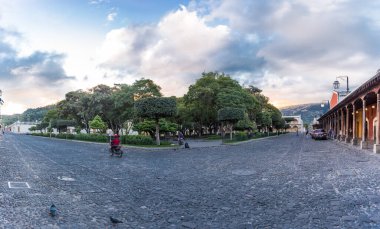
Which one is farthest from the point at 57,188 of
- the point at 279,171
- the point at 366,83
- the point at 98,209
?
the point at 366,83

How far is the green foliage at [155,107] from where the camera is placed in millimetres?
29172

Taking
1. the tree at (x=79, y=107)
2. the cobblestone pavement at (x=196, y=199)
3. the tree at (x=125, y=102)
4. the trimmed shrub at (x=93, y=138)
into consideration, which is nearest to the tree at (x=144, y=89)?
the tree at (x=125, y=102)

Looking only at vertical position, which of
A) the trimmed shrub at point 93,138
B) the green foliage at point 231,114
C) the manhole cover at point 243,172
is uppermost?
the green foliage at point 231,114

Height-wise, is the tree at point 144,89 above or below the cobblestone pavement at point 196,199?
above

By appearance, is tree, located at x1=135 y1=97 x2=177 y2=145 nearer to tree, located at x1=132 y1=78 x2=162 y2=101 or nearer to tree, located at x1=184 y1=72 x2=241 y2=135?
tree, located at x1=132 y1=78 x2=162 y2=101

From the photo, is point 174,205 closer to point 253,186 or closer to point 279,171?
point 253,186

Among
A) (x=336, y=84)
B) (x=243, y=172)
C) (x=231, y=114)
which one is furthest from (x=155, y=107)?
(x=336, y=84)

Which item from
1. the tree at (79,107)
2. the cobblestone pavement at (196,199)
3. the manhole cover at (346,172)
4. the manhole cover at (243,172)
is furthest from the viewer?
the tree at (79,107)

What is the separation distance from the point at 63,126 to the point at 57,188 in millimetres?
Result: 61323

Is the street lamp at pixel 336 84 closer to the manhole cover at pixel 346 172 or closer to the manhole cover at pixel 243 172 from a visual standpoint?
the manhole cover at pixel 346 172

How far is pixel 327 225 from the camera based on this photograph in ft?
18.9

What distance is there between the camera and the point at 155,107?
29.2 metres

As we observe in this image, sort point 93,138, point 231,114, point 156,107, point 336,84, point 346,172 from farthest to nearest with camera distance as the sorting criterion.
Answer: point 336,84 → point 93,138 → point 231,114 → point 156,107 → point 346,172

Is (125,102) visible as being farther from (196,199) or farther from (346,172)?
(196,199)
